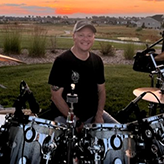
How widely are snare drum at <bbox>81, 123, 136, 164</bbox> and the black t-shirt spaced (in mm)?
795

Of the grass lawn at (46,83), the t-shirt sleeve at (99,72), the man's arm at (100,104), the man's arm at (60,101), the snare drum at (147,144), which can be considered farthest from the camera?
the grass lawn at (46,83)

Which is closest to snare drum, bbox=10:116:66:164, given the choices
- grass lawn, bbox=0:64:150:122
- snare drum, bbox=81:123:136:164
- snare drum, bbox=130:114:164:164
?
snare drum, bbox=81:123:136:164

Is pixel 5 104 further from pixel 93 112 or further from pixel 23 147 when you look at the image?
pixel 23 147

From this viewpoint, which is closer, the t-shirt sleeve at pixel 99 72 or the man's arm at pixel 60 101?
the man's arm at pixel 60 101

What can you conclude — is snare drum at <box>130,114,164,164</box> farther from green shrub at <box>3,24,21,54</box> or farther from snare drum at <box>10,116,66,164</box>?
green shrub at <box>3,24,21,54</box>

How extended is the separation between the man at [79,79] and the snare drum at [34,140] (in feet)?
2.34

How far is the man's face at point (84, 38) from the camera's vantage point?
2789 mm

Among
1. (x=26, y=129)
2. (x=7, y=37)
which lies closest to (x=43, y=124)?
(x=26, y=129)

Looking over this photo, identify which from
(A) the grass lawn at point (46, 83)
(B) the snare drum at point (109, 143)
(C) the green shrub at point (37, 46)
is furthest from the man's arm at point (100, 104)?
(C) the green shrub at point (37, 46)

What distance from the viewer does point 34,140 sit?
2.00m

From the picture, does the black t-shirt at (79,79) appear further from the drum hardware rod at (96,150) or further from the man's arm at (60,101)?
the drum hardware rod at (96,150)

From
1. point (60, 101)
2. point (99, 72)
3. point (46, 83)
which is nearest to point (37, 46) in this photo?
point (46, 83)

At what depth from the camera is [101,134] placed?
6.69 ft

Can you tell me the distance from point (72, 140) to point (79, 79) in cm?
94
